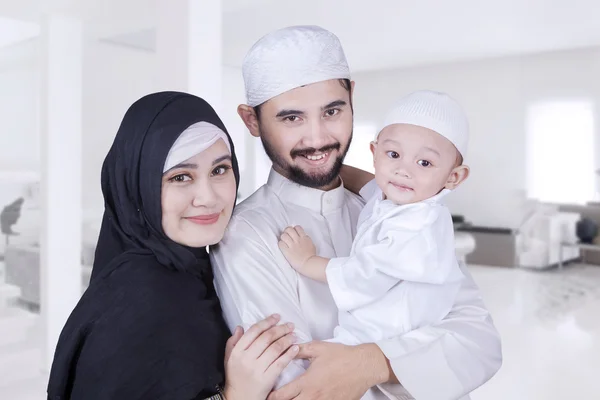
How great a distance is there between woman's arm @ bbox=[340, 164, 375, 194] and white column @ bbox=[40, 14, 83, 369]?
2960 millimetres

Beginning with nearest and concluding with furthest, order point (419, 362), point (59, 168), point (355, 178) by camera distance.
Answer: point (419, 362) → point (355, 178) → point (59, 168)

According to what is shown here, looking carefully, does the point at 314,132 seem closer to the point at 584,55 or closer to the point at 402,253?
the point at 402,253

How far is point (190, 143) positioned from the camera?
114 centimetres

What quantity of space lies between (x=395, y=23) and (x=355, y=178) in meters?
4.76

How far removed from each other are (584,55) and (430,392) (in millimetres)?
7157

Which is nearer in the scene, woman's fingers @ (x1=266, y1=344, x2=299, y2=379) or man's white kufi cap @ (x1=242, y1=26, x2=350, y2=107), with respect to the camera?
woman's fingers @ (x1=266, y1=344, x2=299, y2=379)

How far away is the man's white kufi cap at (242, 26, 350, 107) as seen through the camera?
4.09ft

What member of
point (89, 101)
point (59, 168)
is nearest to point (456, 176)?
point (59, 168)

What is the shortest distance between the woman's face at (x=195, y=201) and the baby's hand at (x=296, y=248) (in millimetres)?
131

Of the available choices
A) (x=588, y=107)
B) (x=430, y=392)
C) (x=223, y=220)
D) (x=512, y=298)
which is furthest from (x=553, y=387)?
(x=588, y=107)

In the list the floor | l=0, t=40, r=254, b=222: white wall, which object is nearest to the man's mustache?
l=0, t=40, r=254, b=222: white wall

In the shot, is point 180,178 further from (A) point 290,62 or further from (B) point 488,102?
(B) point 488,102

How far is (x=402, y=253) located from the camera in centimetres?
114

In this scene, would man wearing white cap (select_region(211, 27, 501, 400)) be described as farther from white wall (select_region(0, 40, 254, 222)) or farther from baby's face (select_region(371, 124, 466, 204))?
white wall (select_region(0, 40, 254, 222))
